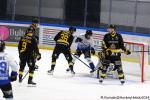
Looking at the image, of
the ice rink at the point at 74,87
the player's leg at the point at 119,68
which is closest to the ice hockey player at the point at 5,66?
the ice rink at the point at 74,87

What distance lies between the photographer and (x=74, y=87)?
38.1 feet

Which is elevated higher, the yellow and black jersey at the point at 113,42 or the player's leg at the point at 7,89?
the yellow and black jersey at the point at 113,42

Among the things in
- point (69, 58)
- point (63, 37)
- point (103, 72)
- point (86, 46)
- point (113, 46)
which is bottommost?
point (103, 72)

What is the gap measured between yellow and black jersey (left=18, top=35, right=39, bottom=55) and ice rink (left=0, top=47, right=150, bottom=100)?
2.54ft

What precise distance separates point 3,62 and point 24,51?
9.93 ft

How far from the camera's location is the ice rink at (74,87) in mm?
10570

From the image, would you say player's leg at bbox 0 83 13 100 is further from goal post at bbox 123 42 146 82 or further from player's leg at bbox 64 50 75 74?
goal post at bbox 123 42 146 82

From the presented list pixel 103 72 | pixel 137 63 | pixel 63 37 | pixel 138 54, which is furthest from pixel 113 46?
pixel 137 63

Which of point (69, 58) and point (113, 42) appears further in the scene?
point (69, 58)

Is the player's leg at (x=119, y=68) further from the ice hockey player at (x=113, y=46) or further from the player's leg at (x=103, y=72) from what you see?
the player's leg at (x=103, y=72)

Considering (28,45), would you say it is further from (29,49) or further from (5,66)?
(5,66)

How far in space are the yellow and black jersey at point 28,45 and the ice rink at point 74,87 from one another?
0.77 meters

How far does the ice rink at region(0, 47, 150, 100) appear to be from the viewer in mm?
10570

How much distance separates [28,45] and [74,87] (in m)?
1.39
